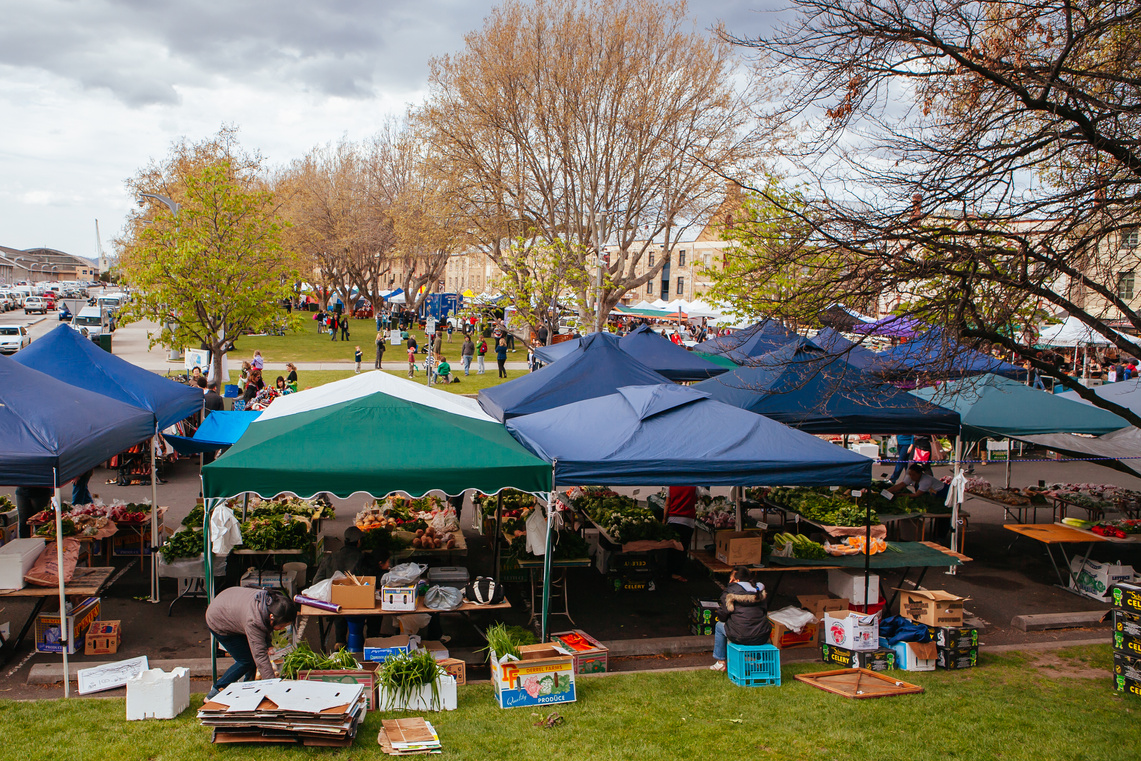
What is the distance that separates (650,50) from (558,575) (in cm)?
2192

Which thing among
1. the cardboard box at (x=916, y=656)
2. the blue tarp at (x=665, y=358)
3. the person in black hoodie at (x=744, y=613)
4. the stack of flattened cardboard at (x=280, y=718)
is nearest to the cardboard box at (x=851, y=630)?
the cardboard box at (x=916, y=656)

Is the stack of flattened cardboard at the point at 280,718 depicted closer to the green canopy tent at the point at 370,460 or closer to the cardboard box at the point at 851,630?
the green canopy tent at the point at 370,460

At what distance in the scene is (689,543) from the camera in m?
10.6

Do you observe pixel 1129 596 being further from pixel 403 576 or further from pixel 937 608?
pixel 403 576

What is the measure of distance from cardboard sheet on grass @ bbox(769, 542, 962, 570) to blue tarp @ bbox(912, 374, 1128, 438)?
99.4 inches

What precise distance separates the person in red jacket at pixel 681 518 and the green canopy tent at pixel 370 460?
3.20m

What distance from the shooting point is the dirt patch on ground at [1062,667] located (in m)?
7.95

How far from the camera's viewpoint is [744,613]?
752 centimetres

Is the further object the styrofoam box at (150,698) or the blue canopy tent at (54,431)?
the blue canopy tent at (54,431)

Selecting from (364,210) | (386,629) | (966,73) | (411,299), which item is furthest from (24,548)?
(411,299)

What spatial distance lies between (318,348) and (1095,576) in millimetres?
37371

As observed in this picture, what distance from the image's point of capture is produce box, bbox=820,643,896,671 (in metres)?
7.80

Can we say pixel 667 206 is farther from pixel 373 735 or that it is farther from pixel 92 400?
pixel 373 735

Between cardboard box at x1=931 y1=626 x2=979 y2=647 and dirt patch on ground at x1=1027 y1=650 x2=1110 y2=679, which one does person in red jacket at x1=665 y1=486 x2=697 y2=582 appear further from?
dirt patch on ground at x1=1027 y1=650 x2=1110 y2=679
